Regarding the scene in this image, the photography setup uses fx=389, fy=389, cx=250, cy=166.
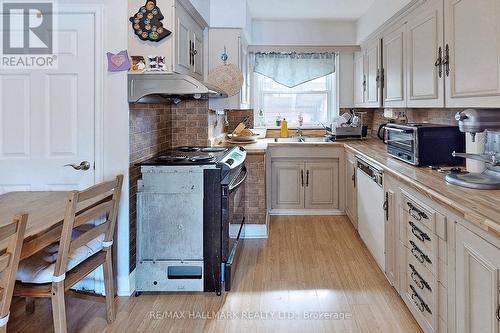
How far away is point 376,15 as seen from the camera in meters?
3.86

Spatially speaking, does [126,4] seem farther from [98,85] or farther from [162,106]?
[162,106]

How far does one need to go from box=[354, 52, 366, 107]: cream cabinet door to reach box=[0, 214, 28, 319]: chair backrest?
4.08 meters

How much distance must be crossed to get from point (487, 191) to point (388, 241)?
93 cm

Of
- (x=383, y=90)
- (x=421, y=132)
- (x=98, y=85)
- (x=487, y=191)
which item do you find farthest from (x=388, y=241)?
(x=98, y=85)

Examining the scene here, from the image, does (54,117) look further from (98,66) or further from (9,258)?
(9,258)

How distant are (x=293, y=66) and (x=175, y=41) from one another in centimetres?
290

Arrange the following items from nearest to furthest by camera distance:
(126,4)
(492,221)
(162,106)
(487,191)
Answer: (492,221)
(487,191)
(126,4)
(162,106)

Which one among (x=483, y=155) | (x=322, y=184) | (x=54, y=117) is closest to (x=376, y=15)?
(x=322, y=184)

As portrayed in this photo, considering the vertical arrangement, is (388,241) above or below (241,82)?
below

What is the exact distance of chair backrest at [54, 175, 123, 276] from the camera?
1.67 meters

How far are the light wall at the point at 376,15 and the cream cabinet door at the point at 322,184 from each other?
148 centimetres

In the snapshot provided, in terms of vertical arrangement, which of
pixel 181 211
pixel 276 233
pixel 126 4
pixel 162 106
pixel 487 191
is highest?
pixel 126 4

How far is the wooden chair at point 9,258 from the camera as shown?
131 centimetres

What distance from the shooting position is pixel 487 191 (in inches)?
69.5
